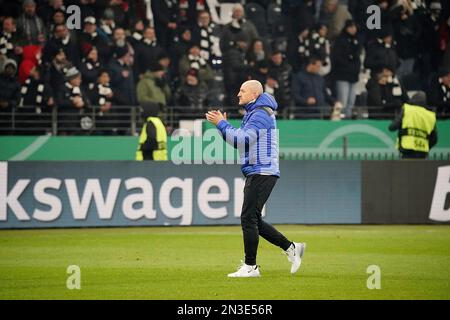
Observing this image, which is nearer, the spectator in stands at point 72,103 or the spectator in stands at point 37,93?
the spectator in stands at point 72,103

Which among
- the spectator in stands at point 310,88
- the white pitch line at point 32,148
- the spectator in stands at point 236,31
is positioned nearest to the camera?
the white pitch line at point 32,148

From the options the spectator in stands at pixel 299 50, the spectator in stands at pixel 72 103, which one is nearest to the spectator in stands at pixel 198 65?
the spectator in stands at pixel 299 50

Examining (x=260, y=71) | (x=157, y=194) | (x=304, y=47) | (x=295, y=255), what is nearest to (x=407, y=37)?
(x=304, y=47)

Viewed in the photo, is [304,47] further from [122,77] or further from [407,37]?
[122,77]

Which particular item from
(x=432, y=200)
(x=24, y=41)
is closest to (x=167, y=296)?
(x=432, y=200)

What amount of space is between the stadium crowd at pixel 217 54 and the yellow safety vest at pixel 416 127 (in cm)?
215

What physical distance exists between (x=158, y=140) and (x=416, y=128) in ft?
15.7

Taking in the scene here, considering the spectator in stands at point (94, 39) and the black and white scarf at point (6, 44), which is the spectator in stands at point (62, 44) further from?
the black and white scarf at point (6, 44)

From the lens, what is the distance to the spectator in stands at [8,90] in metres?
22.8

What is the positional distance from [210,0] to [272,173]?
45.0 ft

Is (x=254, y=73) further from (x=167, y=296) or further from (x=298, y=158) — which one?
(x=167, y=296)

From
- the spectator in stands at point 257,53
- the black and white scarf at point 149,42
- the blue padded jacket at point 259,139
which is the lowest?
the blue padded jacket at point 259,139

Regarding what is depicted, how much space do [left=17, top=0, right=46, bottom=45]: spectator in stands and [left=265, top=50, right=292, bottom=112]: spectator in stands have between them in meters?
4.82

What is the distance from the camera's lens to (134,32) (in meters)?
25.0
